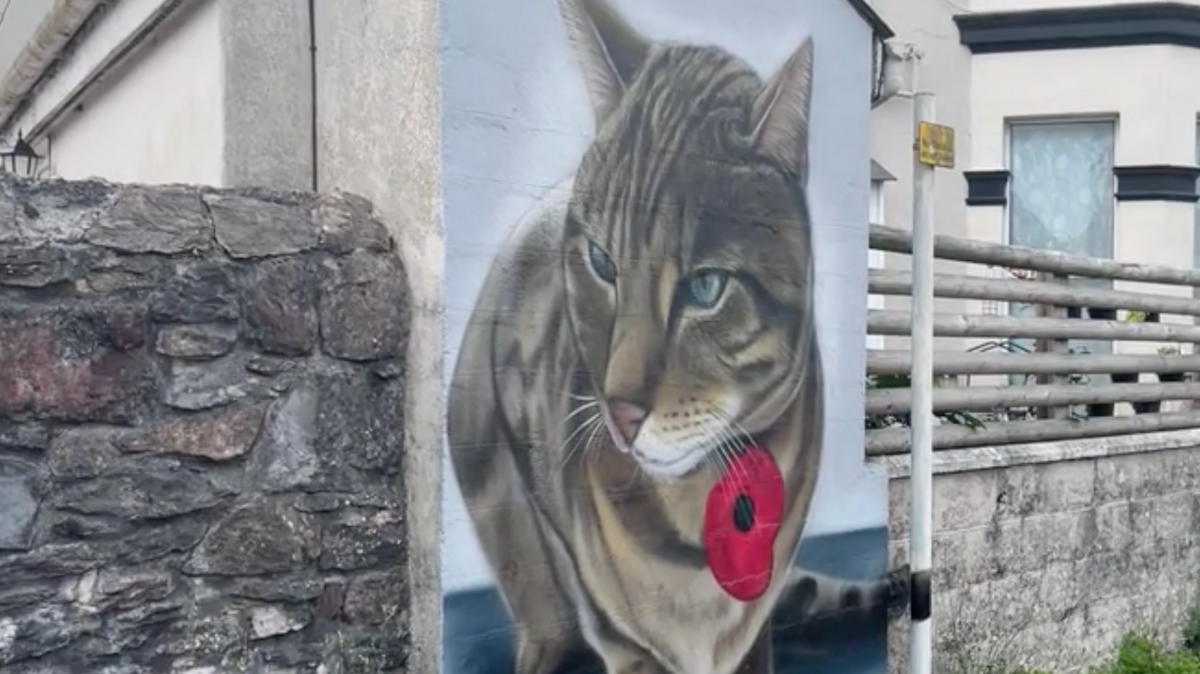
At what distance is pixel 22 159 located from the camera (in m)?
7.77

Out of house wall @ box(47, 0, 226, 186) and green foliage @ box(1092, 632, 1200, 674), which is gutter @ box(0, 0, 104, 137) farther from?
green foliage @ box(1092, 632, 1200, 674)

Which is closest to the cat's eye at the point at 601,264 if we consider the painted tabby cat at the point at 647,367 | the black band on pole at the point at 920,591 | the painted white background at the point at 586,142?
the painted tabby cat at the point at 647,367

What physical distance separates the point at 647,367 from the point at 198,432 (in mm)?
1549

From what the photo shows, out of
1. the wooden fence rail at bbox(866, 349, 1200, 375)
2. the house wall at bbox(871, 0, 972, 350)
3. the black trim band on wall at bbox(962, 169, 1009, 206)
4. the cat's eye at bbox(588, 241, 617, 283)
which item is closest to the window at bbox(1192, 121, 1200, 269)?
the black trim band on wall at bbox(962, 169, 1009, 206)

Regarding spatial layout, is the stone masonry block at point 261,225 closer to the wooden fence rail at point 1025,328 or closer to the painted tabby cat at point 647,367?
the painted tabby cat at point 647,367

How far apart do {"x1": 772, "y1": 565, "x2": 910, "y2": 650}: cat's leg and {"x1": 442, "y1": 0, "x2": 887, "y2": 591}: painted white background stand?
0.74 ft

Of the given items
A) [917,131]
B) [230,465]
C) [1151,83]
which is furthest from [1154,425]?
[230,465]

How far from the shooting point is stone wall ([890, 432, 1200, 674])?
235 inches

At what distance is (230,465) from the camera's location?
3.66 meters

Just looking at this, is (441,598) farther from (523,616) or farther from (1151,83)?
(1151,83)

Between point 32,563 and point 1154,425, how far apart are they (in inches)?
239

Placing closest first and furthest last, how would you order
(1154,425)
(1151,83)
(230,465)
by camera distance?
(230,465), (1154,425), (1151,83)

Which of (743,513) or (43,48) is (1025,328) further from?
(43,48)

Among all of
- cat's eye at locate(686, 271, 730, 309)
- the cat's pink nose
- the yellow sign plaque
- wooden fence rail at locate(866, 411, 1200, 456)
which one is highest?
the yellow sign plaque
